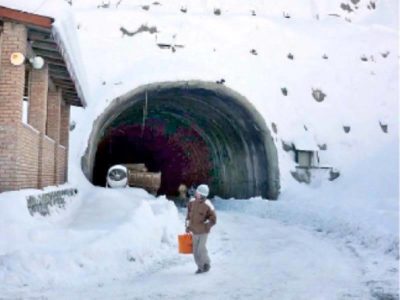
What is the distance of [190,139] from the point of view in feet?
99.7

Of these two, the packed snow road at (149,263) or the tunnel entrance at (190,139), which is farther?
the tunnel entrance at (190,139)

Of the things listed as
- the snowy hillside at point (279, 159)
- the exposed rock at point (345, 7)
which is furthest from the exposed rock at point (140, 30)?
the exposed rock at point (345, 7)

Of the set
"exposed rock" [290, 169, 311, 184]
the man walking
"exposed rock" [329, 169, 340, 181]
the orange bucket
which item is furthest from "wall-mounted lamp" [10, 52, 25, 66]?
"exposed rock" [329, 169, 340, 181]

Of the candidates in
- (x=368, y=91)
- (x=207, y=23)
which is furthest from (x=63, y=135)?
(x=368, y=91)

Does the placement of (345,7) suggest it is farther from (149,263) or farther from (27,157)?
(149,263)

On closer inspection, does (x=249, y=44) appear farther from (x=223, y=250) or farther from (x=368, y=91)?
(x=223, y=250)

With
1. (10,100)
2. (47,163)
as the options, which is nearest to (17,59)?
(10,100)

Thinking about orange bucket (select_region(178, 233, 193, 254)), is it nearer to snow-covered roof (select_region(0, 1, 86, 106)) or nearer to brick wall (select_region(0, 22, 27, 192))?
brick wall (select_region(0, 22, 27, 192))

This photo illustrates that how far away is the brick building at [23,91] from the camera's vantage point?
8984 millimetres

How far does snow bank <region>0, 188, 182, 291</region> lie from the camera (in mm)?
6828

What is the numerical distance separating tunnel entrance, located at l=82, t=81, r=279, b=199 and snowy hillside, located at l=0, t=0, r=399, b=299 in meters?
0.64

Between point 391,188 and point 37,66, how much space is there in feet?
54.4

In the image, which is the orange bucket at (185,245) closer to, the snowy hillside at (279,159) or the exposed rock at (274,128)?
the snowy hillside at (279,159)

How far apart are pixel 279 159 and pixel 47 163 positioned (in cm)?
1213
